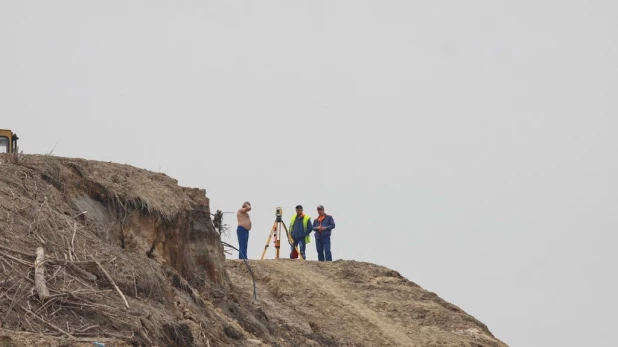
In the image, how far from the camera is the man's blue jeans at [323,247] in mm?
28766

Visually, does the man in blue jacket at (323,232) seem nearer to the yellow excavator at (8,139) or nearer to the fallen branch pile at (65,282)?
the yellow excavator at (8,139)

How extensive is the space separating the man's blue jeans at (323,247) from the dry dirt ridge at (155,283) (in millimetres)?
1079

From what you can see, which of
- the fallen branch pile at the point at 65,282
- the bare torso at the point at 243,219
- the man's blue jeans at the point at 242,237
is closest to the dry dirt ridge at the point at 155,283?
the fallen branch pile at the point at 65,282

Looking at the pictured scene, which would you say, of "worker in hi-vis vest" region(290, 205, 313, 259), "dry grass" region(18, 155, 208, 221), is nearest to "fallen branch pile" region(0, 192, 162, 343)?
"dry grass" region(18, 155, 208, 221)

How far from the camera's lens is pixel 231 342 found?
15609 mm

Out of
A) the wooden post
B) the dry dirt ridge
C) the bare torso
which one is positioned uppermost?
the bare torso

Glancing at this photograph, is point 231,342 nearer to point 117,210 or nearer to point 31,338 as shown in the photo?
point 117,210

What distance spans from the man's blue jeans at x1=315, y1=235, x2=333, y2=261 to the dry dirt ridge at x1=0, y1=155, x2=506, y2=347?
1.08 m

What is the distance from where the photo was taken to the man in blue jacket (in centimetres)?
2841

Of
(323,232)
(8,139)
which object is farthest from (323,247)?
(8,139)

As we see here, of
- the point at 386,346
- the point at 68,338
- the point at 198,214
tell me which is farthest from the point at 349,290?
the point at 68,338

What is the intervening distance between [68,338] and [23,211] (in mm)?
3036

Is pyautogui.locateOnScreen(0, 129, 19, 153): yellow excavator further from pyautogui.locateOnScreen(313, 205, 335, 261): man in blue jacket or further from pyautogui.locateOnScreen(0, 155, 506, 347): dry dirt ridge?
pyautogui.locateOnScreen(313, 205, 335, 261): man in blue jacket

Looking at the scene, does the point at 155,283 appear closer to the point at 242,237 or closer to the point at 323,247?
the point at 242,237
